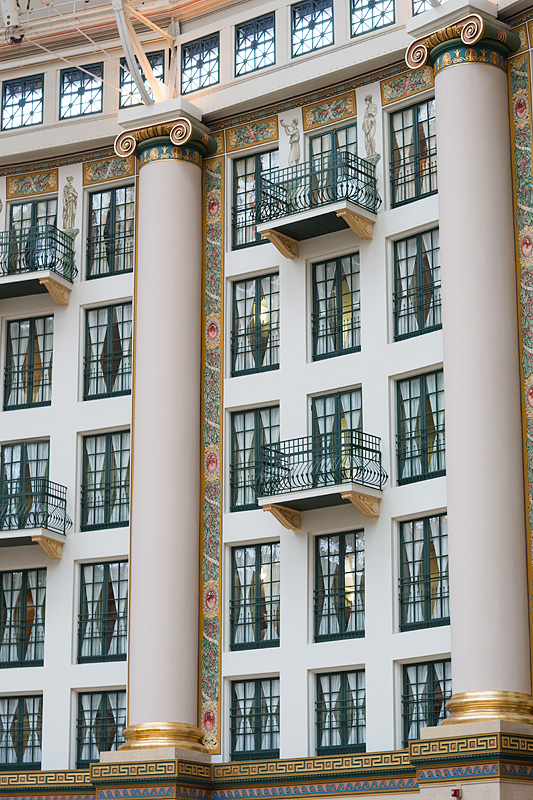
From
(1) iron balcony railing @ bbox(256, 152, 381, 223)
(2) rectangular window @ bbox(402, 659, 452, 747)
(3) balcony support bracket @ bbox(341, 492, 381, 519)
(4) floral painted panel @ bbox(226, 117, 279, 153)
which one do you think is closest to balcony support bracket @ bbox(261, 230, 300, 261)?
(1) iron balcony railing @ bbox(256, 152, 381, 223)

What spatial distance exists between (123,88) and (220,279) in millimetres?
5797

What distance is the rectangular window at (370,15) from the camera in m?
31.2

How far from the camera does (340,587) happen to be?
29.3m

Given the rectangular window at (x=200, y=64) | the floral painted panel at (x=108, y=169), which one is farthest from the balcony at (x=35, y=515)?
the rectangular window at (x=200, y=64)

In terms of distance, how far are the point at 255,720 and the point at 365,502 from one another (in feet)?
16.6

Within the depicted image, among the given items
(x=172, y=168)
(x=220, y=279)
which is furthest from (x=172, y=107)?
(x=220, y=279)

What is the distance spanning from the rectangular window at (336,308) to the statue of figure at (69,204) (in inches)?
262

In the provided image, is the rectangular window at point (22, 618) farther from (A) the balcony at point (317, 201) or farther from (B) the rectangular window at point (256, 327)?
(A) the balcony at point (317, 201)

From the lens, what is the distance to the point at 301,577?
97.4 feet

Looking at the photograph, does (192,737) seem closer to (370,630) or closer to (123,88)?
(370,630)

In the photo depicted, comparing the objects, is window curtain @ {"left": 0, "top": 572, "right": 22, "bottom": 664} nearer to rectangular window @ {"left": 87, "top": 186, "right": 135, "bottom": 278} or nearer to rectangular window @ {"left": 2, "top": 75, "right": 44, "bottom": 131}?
rectangular window @ {"left": 87, "top": 186, "right": 135, "bottom": 278}

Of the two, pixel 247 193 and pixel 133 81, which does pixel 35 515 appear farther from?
pixel 133 81

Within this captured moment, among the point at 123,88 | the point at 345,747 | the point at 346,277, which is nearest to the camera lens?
the point at 345,747

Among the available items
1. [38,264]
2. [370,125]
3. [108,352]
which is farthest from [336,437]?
[38,264]
